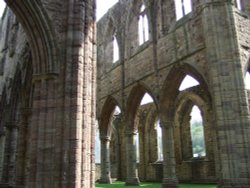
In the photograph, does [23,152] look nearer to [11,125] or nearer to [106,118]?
[11,125]

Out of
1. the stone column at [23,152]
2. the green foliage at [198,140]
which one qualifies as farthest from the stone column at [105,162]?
the green foliage at [198,140]

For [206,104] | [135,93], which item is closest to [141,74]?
[135,93]

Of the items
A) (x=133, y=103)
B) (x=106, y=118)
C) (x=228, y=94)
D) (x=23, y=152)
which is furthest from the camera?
(x=106, y=118)

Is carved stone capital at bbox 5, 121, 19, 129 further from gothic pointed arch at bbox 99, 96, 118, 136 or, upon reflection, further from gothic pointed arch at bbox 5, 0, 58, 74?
gothic pointed arch at bbox 5, 0, 58, 74

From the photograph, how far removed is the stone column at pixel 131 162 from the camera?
48.5ft

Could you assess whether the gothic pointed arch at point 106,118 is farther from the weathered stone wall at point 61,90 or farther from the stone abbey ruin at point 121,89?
the weathered stone wall at point 61,90

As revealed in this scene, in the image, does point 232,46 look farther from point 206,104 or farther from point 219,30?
point 206,104

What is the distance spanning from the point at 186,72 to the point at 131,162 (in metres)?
5.38

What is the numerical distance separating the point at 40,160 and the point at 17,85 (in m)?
7.53

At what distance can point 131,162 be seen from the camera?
591 inches

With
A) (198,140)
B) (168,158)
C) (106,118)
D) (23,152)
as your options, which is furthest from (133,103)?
(198,140)

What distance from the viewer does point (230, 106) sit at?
361 inches

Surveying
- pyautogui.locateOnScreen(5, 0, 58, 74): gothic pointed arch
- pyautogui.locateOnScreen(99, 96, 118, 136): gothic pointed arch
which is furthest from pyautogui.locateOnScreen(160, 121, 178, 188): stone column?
pyautogui.locateOnScreen(5, 0, 58, 74): gothic pointed arch

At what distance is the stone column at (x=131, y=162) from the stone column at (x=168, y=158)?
A: 9.26 feet
